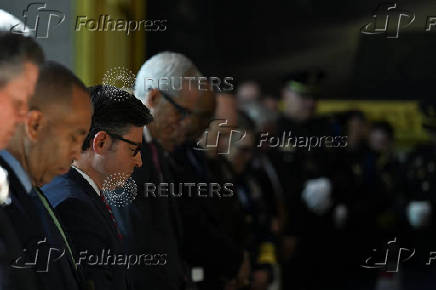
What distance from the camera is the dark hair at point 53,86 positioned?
240cm

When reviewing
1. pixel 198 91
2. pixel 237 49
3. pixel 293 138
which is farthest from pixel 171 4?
pixel 293 138

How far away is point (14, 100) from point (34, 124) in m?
0.08

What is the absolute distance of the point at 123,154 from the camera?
282cm

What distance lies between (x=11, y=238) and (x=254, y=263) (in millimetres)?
2292

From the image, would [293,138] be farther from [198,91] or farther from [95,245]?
[95,245]

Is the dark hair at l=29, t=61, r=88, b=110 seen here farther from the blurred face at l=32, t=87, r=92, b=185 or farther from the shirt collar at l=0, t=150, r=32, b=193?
the shirt collar at l=0, t=150, r=32, b=193

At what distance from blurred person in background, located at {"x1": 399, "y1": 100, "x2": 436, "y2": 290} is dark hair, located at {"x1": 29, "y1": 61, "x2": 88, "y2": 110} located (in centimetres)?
313

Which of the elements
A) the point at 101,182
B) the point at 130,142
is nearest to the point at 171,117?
the point at 130,142

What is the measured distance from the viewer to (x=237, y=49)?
426 centimetres

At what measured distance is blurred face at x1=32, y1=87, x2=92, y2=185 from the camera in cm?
238

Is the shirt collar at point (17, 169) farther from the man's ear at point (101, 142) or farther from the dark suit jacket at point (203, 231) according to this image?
the dark suit jacket at point (203, 231)

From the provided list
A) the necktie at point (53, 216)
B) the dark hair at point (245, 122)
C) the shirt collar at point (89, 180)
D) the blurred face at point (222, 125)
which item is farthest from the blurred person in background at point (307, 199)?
the necktie at point (53, 216)

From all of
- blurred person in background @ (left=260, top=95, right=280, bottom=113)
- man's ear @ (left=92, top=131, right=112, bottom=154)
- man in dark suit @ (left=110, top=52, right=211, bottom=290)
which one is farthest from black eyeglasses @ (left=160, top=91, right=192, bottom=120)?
blurred person in background @ (left=260, top=95, right=280, bottom=113)

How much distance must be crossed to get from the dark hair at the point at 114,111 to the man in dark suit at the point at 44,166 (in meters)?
0.21
